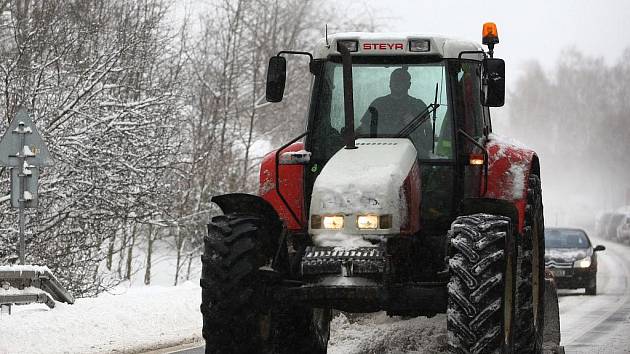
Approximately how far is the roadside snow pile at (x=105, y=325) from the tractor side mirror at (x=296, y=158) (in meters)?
3.94

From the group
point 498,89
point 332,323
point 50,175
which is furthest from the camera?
point 50,175

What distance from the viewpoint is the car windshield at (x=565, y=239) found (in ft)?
83.8

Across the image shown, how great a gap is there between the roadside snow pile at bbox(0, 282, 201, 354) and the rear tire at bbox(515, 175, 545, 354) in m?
4.51

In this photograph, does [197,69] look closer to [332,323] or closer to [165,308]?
[165,308]

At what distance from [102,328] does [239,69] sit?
19.0 meters

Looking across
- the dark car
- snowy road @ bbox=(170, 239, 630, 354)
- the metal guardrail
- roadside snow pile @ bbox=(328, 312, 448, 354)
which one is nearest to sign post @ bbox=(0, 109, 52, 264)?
the metal guardrail

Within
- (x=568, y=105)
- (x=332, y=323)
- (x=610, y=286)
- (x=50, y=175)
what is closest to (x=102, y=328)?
(x=332, y=323)

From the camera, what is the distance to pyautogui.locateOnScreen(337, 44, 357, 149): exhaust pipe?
29.3 feet

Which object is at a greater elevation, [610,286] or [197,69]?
[197,69]

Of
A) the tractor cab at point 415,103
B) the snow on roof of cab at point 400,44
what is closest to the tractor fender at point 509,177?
the tractor cab at point 415,103

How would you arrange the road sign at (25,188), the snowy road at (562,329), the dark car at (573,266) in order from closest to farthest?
the snowy road at (562,329)
the road sign at (25,188)
the dark car at (573,266)

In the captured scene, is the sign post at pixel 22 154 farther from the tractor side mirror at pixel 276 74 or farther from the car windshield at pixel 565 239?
the car windshield at pixel 565 239

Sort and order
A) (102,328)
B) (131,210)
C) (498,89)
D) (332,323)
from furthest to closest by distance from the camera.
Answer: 1. (131,210)
2. (102,328)
3. (332,323)
4. (498,89)

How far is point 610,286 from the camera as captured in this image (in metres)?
28.4
